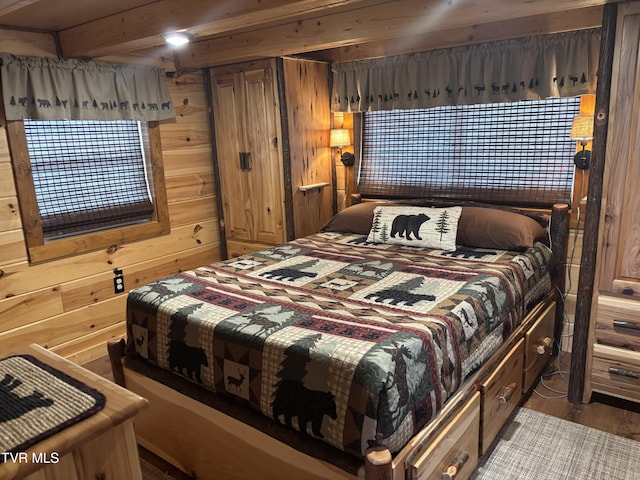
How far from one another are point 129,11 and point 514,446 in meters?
2.95

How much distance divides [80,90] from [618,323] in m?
3.43

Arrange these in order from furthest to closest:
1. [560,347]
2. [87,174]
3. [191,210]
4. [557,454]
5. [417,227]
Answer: [191,210], [87,174], [560,347], [417,227], [557,454]

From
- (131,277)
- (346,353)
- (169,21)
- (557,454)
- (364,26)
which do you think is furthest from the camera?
(131,277)

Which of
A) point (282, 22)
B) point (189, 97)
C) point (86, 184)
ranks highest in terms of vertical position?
point (282, 22)

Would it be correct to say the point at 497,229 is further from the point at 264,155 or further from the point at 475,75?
the point at 264,155

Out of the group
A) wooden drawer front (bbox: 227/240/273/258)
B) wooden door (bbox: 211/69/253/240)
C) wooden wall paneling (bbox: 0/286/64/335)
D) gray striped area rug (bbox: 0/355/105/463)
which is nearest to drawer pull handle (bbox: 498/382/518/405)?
gray striped area rug (bbox: 0/355/105/463)

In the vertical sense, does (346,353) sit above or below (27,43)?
below

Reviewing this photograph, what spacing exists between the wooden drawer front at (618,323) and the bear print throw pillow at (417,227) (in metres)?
0.85

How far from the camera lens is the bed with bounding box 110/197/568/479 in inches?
63.5

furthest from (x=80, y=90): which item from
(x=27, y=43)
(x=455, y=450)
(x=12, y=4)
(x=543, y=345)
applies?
(x=543, y=345)

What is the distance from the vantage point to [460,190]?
3.45 m

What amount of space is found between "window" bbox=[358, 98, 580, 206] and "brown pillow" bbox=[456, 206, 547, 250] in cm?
31

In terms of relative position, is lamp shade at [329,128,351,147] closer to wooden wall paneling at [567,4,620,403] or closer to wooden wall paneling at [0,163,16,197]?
wooden wall paneling at [567,4,620,403]

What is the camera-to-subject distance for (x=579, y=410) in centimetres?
256
